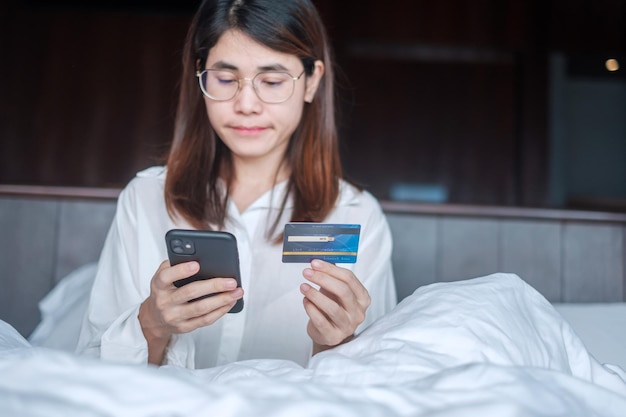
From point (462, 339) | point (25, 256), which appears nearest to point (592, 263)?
point (462, 339)

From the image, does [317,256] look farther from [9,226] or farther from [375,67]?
[375,67]

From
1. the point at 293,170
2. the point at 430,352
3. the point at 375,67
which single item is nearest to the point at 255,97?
the point at 293,170

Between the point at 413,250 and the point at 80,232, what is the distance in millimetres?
940

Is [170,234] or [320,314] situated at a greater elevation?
[170,234]

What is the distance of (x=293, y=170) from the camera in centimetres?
143

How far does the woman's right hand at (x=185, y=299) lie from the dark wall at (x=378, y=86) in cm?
291

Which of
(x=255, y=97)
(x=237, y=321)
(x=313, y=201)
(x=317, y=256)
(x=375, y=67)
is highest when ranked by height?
(x=375, y=67)

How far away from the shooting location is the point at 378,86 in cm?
412

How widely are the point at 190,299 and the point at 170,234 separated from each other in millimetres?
104

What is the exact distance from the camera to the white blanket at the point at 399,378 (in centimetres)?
57

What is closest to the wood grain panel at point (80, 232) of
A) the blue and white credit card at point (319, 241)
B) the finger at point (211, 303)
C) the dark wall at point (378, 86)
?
the finger at point (211, 303)

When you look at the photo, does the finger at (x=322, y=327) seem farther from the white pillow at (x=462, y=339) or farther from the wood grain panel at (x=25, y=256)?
the wood grain panel at (x=25, y=256)

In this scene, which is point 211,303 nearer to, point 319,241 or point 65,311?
point 319,241

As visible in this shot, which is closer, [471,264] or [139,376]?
[139,376]
